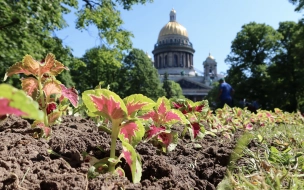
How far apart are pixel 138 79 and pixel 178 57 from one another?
105ft

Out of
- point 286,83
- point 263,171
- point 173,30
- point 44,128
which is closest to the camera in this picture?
point 263,171

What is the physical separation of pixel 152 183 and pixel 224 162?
44cm

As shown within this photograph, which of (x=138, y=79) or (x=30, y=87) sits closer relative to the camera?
(x=30, y=87)

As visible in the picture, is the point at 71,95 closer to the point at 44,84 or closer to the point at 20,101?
the point at 44,84

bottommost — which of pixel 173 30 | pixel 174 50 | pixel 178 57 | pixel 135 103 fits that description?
pixel 135 103

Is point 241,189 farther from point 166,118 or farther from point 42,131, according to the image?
point 42,131

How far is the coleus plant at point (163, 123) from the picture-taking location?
133 centimetres

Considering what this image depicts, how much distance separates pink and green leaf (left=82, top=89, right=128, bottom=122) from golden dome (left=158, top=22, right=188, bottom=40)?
6205cm

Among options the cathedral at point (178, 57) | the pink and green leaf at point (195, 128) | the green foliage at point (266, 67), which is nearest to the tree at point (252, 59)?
the green foliage at point (266, 67)

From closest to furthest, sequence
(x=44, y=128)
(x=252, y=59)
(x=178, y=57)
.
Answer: (x=44, y=128) < (x=252, y=59) < (x=178, y=57)

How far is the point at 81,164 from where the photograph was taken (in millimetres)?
1013

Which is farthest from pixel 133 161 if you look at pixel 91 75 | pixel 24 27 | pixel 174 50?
pixel 174 50

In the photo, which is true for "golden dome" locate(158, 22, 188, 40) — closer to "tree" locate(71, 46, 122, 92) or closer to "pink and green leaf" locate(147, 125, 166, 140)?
"tree" locate(71, 46, 122, 92)

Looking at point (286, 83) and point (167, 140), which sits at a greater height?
point (286, 83)
